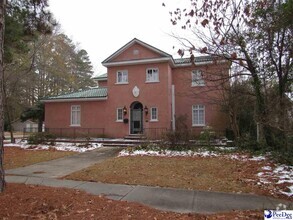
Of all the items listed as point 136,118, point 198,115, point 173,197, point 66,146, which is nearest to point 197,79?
point 198,115

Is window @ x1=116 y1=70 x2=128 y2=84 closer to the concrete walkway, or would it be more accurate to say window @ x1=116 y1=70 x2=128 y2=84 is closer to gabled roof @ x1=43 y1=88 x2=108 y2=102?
gabled roof @ x1=43 y1=88 x2=108 y2=102

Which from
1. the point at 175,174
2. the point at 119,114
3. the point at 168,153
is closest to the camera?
the point at 175,174

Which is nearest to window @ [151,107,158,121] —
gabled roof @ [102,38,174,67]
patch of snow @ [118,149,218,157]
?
gabled roof @ [102,38,174,67]

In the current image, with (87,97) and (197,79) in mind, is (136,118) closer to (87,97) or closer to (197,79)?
(87,97)

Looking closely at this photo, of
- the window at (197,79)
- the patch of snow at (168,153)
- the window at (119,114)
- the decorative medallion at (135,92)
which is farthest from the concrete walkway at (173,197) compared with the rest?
the decorative medallion at (135,92)

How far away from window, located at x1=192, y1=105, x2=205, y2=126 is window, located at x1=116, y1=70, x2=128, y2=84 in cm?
621

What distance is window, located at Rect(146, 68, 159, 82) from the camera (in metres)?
20.3

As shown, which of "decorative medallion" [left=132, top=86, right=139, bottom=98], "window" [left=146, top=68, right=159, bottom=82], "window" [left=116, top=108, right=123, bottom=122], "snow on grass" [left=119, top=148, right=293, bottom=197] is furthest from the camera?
"window" [left=116, top=108, right=123, bottom=122]

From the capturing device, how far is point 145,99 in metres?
20.4

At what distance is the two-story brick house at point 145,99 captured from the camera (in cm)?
1997

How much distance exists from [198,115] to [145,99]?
181 inches

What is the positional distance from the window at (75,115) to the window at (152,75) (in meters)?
7.07

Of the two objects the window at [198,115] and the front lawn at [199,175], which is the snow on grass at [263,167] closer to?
the front lawn at [199,175]

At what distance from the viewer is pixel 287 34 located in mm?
8711
